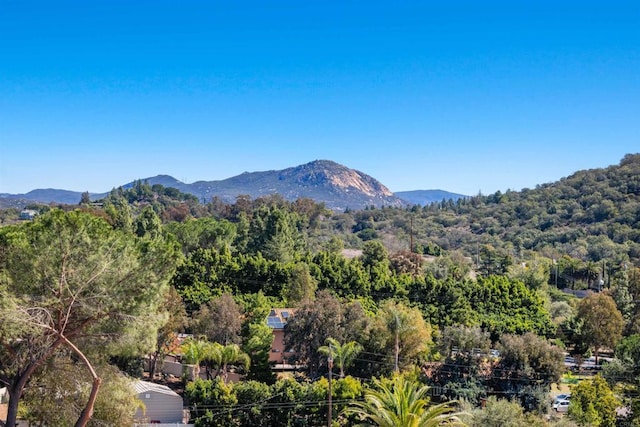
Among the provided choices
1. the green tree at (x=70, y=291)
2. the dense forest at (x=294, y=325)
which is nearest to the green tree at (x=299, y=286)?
the dense forest at (x=294, y=325)

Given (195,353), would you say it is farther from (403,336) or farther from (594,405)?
(594,405)

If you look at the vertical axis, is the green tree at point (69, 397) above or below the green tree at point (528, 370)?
above

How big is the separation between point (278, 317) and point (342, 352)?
8.85 m

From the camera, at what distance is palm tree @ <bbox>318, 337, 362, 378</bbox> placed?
25.0 metres

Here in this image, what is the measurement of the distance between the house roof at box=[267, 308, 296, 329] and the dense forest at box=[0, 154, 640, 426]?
0.64 meters

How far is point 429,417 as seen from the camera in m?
12.6

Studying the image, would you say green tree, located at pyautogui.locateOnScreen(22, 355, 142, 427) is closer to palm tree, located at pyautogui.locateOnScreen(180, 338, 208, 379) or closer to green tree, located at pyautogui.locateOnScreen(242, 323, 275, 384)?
palm tree, located at pyautogui.locateOnScreen(180, 338, 208, 379)

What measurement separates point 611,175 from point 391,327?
353 feet

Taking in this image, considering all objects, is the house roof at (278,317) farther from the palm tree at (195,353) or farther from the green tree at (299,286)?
the palm tree at (195,353)

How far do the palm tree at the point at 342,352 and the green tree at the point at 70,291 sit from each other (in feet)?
40.3

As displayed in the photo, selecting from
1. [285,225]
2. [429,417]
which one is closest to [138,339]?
[429,417]

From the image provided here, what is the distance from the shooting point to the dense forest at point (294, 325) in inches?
509

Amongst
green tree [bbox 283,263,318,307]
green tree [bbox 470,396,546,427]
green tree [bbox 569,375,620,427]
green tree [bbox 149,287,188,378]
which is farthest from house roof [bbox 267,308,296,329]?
green tree [bbox 470,396,546,427]

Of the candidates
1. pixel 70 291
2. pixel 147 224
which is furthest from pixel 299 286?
pixel 70 291
